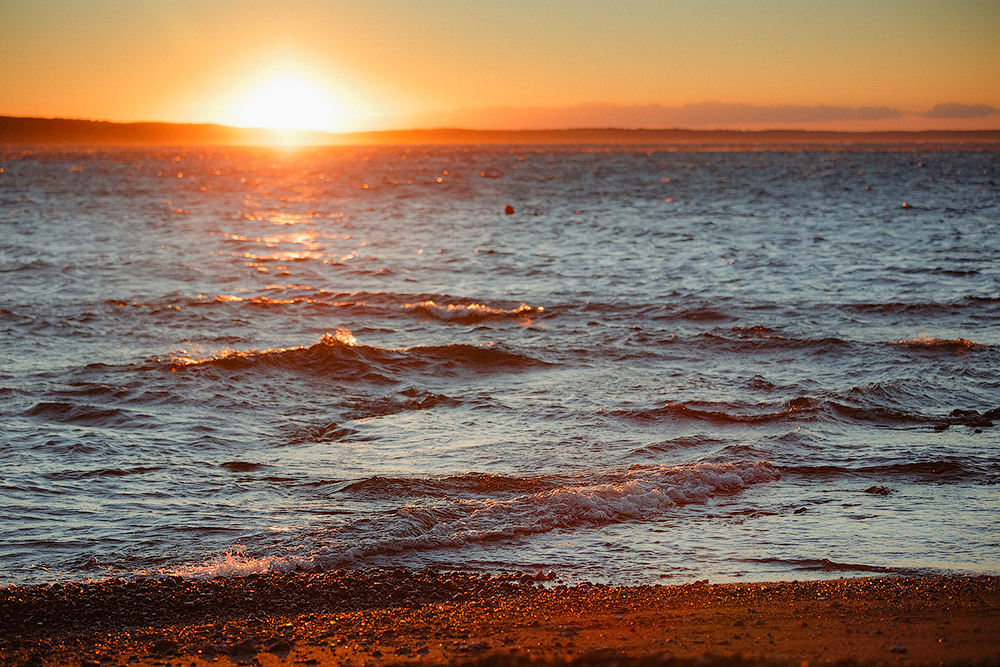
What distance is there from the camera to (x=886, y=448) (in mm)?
9055

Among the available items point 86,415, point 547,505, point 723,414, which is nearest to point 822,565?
point 547,505

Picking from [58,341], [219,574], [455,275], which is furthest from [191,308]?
[219,574]

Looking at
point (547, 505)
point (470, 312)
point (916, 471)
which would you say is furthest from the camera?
point (470, 312)

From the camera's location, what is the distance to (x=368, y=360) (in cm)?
1359

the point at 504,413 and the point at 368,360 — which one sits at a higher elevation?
the point at 368,360

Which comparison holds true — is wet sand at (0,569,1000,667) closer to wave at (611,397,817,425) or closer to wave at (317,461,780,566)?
wave at (317,461,780,566)

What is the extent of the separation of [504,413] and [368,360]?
140 inches

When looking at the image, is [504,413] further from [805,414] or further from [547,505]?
[805,414]

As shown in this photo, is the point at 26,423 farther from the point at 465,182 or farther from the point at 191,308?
the point at 465,182

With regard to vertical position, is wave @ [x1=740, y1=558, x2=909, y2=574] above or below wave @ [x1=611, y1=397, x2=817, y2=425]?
above

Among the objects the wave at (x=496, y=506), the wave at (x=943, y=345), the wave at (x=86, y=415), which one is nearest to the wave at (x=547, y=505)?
the wave at (x=496, y=506)

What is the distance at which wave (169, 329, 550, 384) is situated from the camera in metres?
12.9

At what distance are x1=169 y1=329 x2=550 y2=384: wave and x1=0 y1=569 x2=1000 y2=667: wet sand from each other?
23.0ft

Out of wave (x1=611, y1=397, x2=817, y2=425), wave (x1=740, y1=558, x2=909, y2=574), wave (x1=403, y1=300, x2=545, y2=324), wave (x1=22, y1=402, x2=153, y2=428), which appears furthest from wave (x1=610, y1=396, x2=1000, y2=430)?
wave (x1=403, y1=300, x2=545, y2=324)
